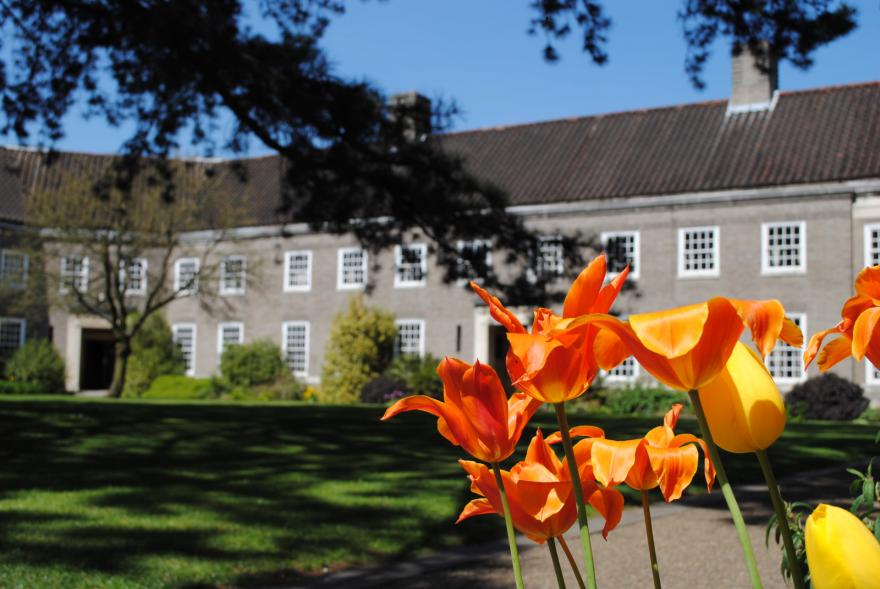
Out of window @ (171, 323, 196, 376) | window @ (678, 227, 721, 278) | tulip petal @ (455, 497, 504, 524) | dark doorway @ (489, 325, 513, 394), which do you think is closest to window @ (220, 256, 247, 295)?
window @ (171, 323, 196, 376)

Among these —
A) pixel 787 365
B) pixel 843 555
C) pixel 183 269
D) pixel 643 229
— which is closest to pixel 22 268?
pixel 183 269

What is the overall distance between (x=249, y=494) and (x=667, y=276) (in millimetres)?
23461

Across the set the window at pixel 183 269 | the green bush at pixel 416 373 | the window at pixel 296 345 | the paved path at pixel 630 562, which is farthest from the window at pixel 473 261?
the window at pixel 183 269

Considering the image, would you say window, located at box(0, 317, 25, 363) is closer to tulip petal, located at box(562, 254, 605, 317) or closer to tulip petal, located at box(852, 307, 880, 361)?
tulip petal, located at box(562, 254, 605, 317)

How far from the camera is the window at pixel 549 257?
13.4 metres

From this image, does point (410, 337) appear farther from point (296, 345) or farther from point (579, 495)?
point (579, 495)

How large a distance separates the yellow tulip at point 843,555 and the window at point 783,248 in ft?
96.3

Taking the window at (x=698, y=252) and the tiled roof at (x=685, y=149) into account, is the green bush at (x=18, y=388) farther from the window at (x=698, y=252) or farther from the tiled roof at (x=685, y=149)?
the window at (x=698, y=252)

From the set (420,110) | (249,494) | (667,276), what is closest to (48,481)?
(249,494)

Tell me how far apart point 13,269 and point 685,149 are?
86.5 feet

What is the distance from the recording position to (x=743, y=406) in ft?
3.17

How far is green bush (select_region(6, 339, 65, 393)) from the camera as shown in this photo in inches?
1409

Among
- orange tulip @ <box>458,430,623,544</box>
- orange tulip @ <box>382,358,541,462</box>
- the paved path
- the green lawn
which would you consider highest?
orange tulip @ <box>382,358,541,462</box>

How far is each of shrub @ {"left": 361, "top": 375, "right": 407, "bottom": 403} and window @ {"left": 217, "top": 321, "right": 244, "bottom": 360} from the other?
27.6 feet
